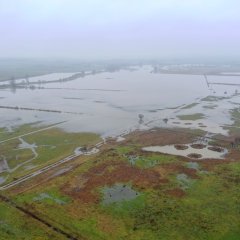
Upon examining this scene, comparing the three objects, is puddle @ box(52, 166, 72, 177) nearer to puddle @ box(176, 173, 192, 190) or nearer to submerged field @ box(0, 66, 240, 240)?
submerged field @ box(0, 66, 240, 240)

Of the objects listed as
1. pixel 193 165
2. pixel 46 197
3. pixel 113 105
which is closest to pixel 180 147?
pixel 193 165

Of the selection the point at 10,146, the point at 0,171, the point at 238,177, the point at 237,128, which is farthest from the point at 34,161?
the point at 237,128

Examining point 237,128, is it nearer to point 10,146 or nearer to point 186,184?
point 186,184

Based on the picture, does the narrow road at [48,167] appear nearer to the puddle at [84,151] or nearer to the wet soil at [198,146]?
the puddle at [84,151]

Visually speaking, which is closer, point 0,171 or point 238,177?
point 238,177

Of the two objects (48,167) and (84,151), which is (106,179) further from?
(84,151)

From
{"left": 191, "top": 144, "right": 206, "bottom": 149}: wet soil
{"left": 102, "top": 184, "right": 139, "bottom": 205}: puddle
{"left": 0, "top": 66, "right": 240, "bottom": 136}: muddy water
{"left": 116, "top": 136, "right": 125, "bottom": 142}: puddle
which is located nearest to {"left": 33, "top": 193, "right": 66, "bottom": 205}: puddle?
{"left": 102, "top": 184, "right": 139, "bottom": 205}: puddle
